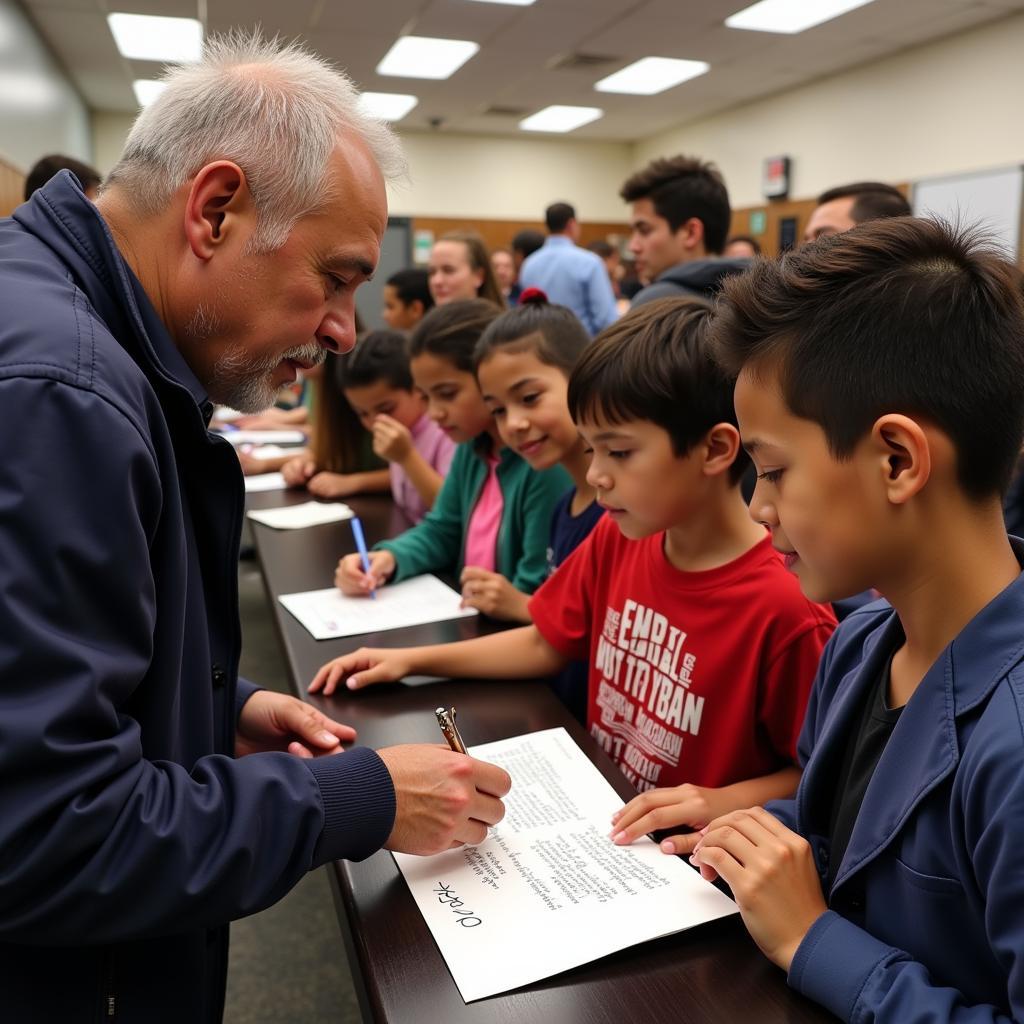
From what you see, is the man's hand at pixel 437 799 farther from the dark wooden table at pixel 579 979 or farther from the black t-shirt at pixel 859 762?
the black t-shirt at pixel 859 762

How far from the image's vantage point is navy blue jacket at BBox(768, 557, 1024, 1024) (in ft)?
1.79

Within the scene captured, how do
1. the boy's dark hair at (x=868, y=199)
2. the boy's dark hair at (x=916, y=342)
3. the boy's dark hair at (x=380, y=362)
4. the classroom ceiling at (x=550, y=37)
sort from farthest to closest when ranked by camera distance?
the classroom ceiling at (x=550, y=37) < the boy's dark hair at (x=868, y=199) < the boy's dark hair at (x=380, y=362) < the boy's dark hair at (x=916, y=342)

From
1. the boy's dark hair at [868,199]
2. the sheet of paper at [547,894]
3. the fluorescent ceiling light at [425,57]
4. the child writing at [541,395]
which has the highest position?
the fluorescent ceiling light at [425,57]

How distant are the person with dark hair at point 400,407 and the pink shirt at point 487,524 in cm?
40

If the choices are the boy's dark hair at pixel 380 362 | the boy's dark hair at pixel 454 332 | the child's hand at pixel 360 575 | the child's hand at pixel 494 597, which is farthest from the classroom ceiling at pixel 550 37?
the child's hand at pixel 494 597

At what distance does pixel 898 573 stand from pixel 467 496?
1328 millimetres

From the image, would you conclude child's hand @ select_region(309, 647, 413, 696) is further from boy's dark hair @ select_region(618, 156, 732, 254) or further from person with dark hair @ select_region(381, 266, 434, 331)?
person with dark hair @ select_region(381, 266, 434, 331)

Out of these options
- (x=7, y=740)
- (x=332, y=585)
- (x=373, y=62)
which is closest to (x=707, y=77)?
(x=373, y=62)

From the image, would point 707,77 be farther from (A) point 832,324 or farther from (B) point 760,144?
(A) point 832,324

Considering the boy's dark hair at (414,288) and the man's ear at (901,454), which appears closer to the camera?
the man's ear at (901,454)

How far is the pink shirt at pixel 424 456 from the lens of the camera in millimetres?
2439

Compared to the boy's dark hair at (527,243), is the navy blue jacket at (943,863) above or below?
below

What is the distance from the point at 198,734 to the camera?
83 centimetres

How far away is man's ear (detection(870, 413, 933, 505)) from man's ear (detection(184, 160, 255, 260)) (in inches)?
22.7
